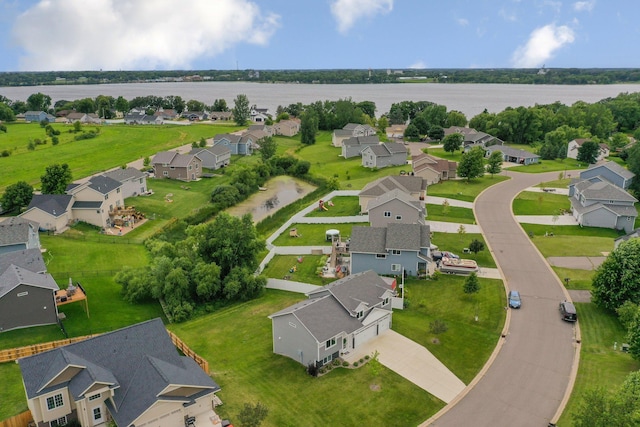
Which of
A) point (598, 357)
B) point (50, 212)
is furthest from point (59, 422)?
point (50, 212)

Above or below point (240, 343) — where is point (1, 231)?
above

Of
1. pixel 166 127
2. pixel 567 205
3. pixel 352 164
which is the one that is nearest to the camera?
pixel 567 205

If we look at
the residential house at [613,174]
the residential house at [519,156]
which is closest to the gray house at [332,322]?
the residential house at [613,174]

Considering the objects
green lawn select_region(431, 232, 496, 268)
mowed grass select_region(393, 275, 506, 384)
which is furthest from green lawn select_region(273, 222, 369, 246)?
mowed grass select_region(393, 275, 506, 384)

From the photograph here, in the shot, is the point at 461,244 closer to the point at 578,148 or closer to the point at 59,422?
the point at 59,422

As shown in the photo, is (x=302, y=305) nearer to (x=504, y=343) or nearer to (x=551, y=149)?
(x=504, y=343)

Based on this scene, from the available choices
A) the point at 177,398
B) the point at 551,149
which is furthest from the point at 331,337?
the point at 551,149

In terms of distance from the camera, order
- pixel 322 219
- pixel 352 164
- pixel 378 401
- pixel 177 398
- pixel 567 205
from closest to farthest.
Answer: pixel 177 398
pixel 378 401
pixel 322 219
pixel 567 205
pixel 352 164
